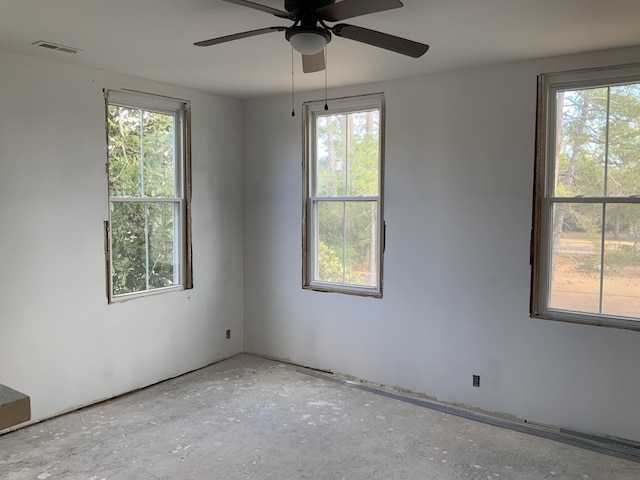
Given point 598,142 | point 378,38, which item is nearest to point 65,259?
point 378,38

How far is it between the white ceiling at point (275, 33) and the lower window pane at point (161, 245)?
3.75ft

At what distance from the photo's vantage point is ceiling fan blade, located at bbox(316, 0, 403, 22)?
1878mm

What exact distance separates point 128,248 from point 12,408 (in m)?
2.75

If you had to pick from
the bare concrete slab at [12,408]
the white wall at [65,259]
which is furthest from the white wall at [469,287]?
the bare concrete slab at [12,408]

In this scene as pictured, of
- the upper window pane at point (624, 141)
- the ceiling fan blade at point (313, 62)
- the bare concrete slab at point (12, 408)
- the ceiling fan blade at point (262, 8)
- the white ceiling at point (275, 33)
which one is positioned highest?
the white ceiling at point (275, 33)

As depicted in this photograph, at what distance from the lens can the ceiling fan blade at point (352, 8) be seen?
1.88 metres

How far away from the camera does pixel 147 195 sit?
4152mm

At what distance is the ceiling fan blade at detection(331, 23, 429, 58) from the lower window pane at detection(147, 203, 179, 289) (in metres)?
2.63

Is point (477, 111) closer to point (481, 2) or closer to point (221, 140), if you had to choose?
point (481, 2)

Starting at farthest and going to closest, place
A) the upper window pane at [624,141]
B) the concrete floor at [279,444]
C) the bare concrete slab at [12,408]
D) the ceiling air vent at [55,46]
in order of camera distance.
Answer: the upper window pane at [624,141], the ceiling air vent at [55,46], the concrete floor at [279,444], the bare concrete slab at [12,408]

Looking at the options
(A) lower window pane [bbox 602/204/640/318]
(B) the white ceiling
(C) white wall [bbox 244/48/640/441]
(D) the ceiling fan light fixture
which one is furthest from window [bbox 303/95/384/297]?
(D) the ceiling fan light fixture

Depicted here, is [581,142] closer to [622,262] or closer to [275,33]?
[622,262]

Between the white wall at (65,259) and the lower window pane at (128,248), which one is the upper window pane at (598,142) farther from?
the lower window pane at (128,248)

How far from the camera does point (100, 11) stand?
2477 millimetres
